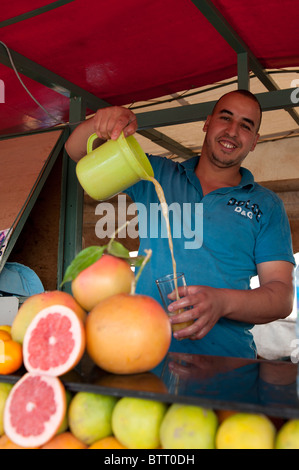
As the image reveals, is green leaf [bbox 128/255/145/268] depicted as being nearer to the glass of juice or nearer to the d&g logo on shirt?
the glass of juice

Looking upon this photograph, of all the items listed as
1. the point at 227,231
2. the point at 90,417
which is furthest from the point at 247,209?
the point at 90,417

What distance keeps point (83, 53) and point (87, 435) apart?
5.97ft

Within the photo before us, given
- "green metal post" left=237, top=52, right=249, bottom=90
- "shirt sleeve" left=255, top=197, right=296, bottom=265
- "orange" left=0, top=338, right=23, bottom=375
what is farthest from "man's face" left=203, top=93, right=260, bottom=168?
"orange" left=0, top=338, right=23, bottom=375

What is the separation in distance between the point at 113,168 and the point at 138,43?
1.01 meters

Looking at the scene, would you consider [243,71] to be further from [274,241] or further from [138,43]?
[274,241]

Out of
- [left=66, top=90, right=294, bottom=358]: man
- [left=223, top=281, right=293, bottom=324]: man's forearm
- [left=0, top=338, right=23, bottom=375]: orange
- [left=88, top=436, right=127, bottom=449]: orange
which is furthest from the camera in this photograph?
[left=66, top=90, right=294, bottom=358]: man

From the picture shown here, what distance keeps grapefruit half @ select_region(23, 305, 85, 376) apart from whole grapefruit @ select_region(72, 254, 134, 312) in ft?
0.27

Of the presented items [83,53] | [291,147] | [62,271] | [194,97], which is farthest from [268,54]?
[291,147]

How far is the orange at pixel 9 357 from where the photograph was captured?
0.90 meters

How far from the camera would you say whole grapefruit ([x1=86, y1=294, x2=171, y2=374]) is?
0.81 meters

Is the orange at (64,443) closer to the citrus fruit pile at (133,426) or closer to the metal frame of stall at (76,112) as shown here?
the citrus fruit pile at (133,426)

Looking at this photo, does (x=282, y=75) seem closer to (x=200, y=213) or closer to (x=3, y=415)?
(x=200, y=213)

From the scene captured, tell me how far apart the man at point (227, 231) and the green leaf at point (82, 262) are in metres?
0.64

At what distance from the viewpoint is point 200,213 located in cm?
189
